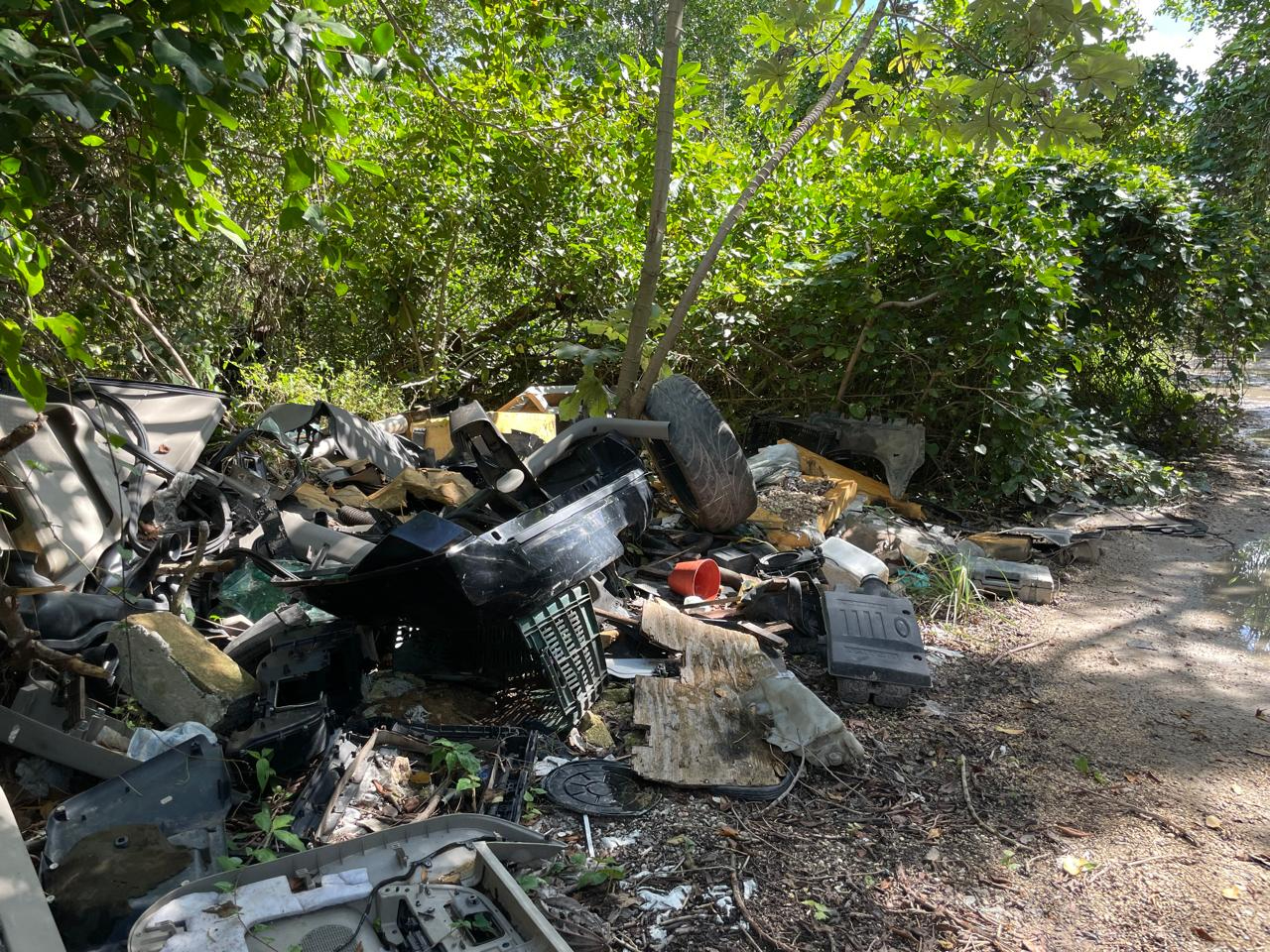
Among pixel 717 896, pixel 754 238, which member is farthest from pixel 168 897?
pixel 754 238

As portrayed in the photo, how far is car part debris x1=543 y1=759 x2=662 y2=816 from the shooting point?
2.46 m

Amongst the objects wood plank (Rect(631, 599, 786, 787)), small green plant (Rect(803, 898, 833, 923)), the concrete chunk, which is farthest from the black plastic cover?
the concrete chunk

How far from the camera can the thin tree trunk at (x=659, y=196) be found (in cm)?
364

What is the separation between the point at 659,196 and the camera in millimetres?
3857

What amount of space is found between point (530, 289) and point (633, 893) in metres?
7.27

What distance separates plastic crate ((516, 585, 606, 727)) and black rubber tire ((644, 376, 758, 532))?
171 cm

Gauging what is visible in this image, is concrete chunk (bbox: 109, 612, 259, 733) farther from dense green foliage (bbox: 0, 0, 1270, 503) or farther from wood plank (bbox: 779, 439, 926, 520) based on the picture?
wood plank (bbox: 779, 439, 926, 520)

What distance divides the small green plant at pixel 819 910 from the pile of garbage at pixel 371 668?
18.1 inches

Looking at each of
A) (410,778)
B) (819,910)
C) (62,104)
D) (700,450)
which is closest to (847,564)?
(700,450)

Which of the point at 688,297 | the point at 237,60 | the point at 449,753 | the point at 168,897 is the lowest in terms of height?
the point at 449,753

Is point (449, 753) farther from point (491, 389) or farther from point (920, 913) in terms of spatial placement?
point (491, 389)

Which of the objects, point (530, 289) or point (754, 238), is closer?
point (754, 238)

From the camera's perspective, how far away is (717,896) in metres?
2.16

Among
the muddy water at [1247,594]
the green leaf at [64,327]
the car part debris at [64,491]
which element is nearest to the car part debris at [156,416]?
the car part debris at [64,491]
